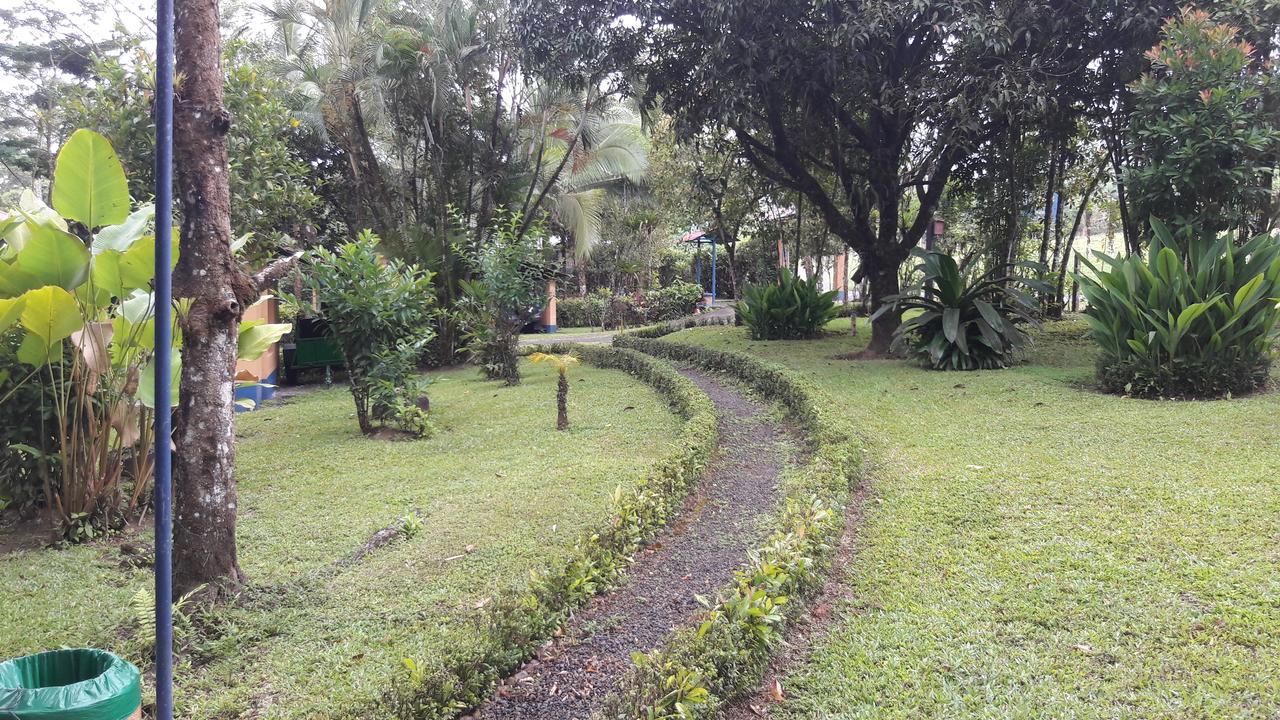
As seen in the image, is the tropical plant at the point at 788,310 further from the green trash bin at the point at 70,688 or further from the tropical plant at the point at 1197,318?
the green trash bin at the point at 70,688

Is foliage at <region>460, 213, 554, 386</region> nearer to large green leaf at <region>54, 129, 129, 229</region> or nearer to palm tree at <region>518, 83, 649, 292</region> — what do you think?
palm tree at <region>518, 83, 649, 292</region>

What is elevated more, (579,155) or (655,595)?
(579,155)

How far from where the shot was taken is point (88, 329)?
153 inches

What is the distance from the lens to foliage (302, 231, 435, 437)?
6.70 meters

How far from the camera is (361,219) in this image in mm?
14000

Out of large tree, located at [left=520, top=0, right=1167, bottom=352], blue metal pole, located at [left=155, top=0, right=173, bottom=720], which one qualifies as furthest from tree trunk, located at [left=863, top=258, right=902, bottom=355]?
blue metal pole, located at [left=155, top=0, right=173, bottom=720]

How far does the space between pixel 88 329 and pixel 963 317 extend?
8.38 m

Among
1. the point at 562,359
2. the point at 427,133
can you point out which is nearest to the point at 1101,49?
the point at 562,359

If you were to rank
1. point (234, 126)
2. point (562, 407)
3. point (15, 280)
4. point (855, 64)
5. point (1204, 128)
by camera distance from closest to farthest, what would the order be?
point (15, 280) < point (1204, 128) < point (562, 407) < point (234, 126) < point (855, 64)

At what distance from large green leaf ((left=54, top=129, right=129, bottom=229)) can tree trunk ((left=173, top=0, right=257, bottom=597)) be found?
0.70 meters

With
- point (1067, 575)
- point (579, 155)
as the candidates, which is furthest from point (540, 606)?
point (579, 155)

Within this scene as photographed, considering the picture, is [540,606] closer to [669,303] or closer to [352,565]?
[352,565]

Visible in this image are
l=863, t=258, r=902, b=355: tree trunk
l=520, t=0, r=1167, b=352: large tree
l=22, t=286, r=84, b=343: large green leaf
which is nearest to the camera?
l=22, t=286, r=84, b=343: large green leaf

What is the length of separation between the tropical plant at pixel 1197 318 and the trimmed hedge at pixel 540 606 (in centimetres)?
423
